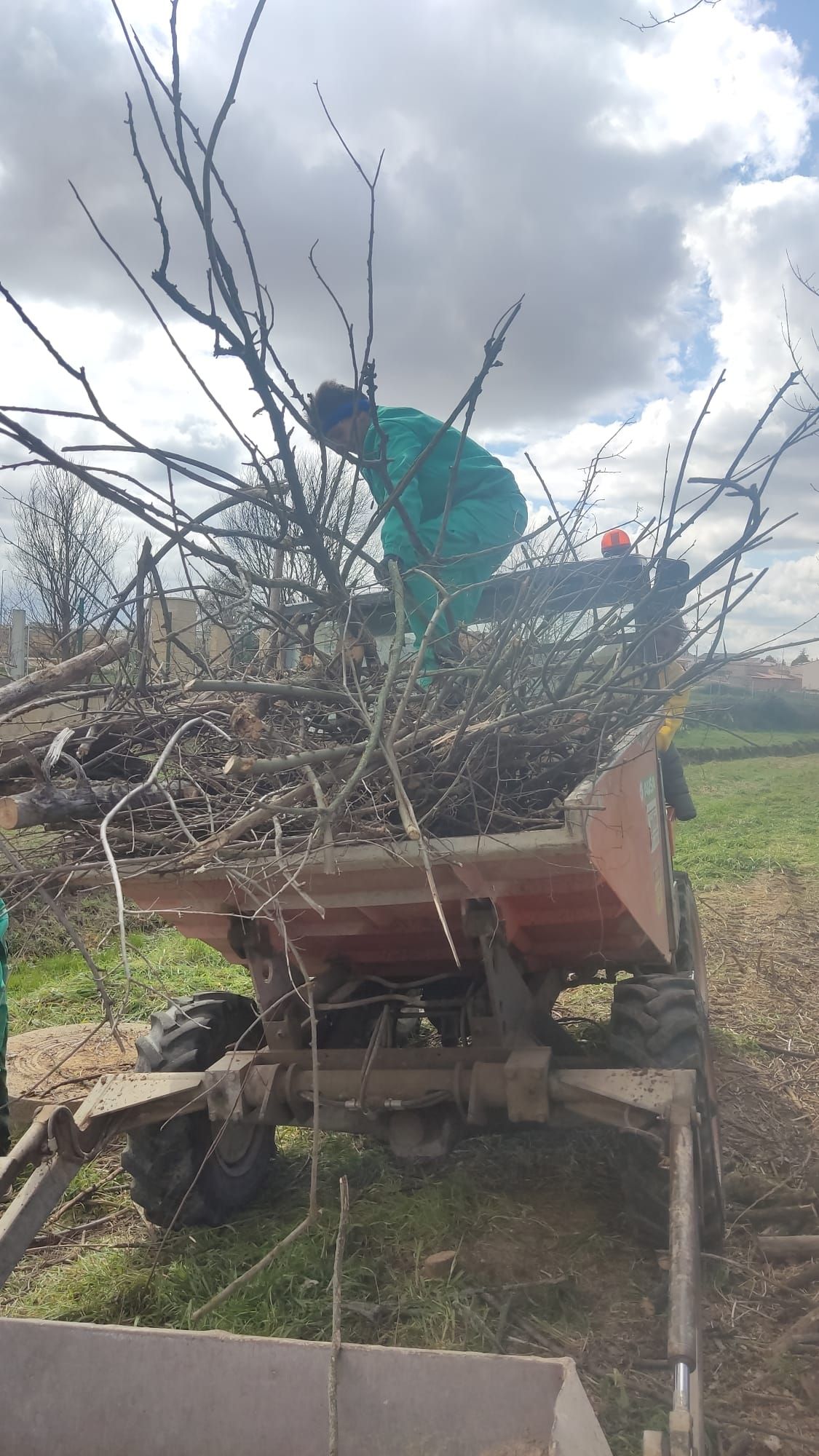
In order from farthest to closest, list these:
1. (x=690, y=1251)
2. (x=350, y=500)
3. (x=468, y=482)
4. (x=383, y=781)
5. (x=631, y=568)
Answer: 1. (x=468, y=482)
2. (x=631, y=568)
3. (x=350, y=500)
4. (x=383, y=781)
5. (x=690, y=1251)

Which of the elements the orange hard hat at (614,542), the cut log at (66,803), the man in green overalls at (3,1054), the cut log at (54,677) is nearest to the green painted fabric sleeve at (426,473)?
the orange hard hat at (614,542)

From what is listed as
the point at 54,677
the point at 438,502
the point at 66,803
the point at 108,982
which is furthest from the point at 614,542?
the point at 108,982

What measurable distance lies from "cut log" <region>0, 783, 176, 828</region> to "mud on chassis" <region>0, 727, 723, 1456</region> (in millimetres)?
269

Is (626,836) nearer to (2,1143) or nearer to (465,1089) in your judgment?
(465,1089)

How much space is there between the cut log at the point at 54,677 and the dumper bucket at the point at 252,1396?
59.4 inches

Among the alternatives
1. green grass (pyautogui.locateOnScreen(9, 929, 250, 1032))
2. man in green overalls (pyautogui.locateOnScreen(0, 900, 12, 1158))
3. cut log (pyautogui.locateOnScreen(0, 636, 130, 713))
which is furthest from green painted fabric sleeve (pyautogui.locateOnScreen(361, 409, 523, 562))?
green grass (pyautogui.locateOnScreen(9, 929, 250, 1032))

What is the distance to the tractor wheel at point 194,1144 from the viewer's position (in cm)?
352

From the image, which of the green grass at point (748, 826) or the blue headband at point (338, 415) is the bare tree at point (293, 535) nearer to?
the blue headband at point (338, 415)

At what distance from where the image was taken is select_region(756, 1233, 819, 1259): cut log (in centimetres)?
329

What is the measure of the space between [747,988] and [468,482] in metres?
4.27

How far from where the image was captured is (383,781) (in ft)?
9.37

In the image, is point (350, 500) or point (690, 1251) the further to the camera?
point (350, 500)

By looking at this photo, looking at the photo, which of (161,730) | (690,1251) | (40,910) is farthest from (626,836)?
(40,910)

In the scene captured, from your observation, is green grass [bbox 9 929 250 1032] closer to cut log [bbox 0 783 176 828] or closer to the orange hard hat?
cut log [bbox 0 783 176 828]
